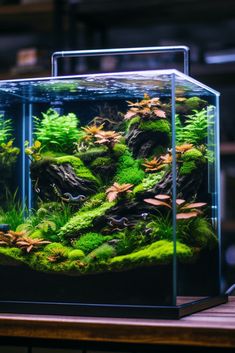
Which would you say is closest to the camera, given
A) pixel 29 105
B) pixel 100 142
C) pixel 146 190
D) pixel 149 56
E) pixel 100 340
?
pixel 100 340

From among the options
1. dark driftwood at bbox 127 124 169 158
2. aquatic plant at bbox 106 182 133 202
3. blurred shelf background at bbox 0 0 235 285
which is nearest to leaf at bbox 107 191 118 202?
aquatic plant at bbox 106 182 133 202

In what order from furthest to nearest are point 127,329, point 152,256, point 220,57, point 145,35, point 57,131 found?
point 145,35, point 220,57, point 57,131, point 152,256, point 127,329

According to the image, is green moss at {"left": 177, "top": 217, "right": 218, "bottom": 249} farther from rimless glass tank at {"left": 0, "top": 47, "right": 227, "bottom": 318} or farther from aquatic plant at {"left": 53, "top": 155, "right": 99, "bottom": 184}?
aquatic plant at {"left": 53, "top": 155, "right": 99, "bottom": 184}

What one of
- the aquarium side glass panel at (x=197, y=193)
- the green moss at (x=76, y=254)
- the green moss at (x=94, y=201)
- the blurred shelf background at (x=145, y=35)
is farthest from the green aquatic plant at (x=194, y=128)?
the blurred shelf background at (x=145, y=35)

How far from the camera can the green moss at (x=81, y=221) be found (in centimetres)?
152

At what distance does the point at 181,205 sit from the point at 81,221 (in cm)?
23

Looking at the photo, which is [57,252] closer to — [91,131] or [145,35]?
[91,131]

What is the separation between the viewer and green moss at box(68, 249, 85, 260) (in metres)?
1.51

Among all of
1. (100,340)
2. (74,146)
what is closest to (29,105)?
(74,146)

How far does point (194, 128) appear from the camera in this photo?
1678 mm

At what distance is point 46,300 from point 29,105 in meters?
0.49

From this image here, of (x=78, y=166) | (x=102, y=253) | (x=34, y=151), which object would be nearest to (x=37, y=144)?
(x=34, y=151)

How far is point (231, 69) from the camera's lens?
3.25 metres

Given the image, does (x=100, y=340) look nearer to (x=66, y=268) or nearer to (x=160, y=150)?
(x=66, y=268)
